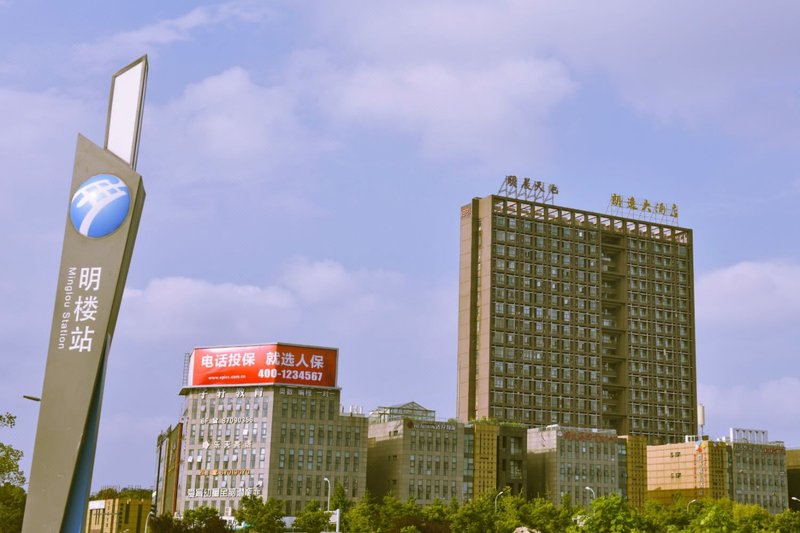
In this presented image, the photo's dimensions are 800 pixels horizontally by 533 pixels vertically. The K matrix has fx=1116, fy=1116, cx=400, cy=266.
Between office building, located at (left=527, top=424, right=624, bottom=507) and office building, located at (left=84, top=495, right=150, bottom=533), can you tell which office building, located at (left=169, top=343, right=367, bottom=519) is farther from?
office building, located at (left=527, top=424, right=624, bottom=507)

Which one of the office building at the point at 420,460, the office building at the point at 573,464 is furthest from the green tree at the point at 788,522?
the office building at the point at 420,460

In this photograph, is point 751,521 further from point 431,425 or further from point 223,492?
point 223,492

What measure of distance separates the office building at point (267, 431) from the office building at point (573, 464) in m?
32.0

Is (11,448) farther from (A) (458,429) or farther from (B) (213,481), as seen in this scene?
(A) (458,429)

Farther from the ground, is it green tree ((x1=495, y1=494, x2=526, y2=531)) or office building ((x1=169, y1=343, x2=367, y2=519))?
office building ((x1=169, y1=343, x2=367, y2=519))

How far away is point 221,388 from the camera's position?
156m

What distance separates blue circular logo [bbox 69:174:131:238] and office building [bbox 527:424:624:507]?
137073 millimetres

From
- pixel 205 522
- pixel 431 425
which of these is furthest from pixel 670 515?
pixel 205 522

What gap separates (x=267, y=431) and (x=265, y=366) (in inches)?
354

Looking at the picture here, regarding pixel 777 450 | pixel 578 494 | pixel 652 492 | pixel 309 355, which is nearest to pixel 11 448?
pixel 309 355

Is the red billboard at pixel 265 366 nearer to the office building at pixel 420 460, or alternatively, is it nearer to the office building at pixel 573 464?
the office building at pixel 420 460

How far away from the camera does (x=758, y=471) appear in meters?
187

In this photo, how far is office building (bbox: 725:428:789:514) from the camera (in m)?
184

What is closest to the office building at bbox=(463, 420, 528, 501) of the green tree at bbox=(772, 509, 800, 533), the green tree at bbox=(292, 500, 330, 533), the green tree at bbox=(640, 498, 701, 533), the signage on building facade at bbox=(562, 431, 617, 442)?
the signage on building facade at bbox=(562, 431, 617, 442)
